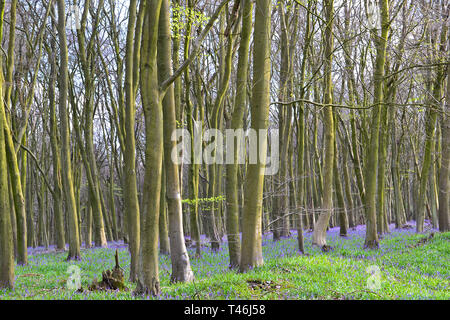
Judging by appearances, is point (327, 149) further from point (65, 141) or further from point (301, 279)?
point (65, 141)

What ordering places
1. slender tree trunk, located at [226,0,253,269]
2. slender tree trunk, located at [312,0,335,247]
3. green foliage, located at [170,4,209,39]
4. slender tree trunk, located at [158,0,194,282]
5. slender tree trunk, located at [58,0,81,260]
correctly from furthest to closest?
slender tree trunk, located at [312,0,335,247]
slender tree trunk, located at [58,0,81,260]
green foliage, located at [170,4,209,39]
slender tree trunk, located at [226,0,253,269]
slender tree trunk, located at [158,0,194,282]

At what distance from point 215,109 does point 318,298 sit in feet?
33.2

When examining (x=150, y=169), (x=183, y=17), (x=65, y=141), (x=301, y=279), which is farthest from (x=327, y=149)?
(x=65, y=141)

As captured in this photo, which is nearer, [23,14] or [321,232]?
[321,232]

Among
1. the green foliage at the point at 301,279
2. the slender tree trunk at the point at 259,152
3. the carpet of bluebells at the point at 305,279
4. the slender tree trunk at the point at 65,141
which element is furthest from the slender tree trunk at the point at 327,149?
the slender tree trunk at the point at 65,141

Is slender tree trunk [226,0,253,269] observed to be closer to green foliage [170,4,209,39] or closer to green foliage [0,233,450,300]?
green foliage [0,233,450,300]

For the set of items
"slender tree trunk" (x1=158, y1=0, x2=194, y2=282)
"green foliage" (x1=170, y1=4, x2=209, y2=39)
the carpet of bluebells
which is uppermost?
"green foliage" (x1=170, y1=4, x2=209, y2=39)

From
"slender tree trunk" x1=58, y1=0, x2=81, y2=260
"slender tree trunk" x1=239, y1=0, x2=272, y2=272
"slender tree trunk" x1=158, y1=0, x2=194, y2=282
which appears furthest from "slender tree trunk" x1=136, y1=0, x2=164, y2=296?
"slender tree trunk" x1=58, y1=0, x2=81, y2=260

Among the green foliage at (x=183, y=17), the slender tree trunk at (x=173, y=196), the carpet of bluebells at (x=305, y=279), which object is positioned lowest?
the carpet of bluebells at (x=305, y=279)

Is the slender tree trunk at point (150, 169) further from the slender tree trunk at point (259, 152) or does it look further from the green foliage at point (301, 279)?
the slender tree trunk at point (259, 152)

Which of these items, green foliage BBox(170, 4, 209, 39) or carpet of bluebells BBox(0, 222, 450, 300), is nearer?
carpet of bluebells BBox(0, 222, 450, 300)

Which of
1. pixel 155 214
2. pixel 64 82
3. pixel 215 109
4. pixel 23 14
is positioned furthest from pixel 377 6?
pixel 23 14

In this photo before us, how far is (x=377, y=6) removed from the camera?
583 inches

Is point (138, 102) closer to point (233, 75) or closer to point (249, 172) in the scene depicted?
point (233, 75)
